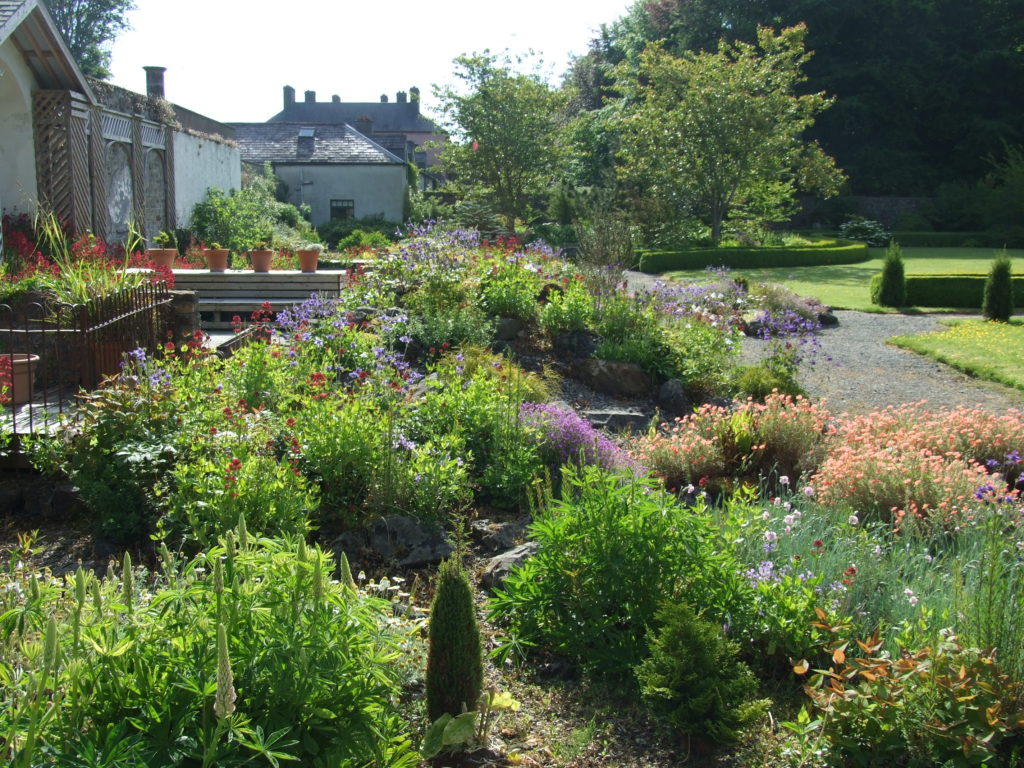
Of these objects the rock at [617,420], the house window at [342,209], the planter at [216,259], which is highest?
the house window at [342,209]

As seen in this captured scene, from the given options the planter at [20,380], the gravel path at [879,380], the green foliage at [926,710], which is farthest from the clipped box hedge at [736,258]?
the green foliage at [926,710]

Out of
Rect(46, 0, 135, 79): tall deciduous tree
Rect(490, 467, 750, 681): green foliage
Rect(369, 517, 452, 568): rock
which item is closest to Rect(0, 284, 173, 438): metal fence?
Rect(369, 517, 452, 568): rock

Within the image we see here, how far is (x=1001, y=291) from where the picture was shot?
14859mm

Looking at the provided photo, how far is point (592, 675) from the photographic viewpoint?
326cm

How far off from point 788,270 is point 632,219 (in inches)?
263

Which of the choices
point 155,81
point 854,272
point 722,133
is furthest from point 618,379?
point 722,133

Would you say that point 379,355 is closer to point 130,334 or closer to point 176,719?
point 130,334

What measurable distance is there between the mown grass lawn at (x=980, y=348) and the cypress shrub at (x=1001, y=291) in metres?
0.55

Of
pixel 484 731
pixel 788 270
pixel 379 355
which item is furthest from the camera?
pixel 788 270

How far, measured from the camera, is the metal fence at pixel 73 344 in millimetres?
5949

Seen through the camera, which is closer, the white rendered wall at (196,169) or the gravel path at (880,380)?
the gravel path at (880,380)

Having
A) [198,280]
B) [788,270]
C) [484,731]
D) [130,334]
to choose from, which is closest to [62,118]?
[198,280]

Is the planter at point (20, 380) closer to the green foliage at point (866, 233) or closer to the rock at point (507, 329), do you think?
the rock at point (507, 329)

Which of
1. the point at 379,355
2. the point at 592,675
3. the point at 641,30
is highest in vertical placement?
the point at 641,30
